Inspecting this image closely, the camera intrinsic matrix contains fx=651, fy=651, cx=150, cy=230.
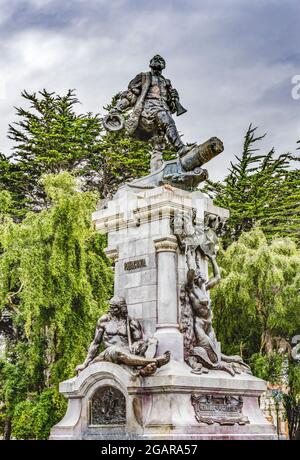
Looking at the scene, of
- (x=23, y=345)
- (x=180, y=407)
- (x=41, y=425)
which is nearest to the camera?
(x=180, y=407)

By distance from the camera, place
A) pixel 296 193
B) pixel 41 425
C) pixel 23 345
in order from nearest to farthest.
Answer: pixel 41 425
pixel 23 345
pixel 296 193

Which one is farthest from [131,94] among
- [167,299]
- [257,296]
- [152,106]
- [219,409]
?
[257,296]

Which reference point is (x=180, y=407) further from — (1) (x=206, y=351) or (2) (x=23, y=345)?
(2) (x=23, y=345)

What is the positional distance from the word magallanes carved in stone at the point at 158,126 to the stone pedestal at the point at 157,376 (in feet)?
1.25

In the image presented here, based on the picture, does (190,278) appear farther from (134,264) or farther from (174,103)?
(174,103)

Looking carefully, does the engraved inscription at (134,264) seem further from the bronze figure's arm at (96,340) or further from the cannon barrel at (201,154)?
the cannon barrel at (201,154)

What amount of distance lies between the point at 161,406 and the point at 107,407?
0.85 m

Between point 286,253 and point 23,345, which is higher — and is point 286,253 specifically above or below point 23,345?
above

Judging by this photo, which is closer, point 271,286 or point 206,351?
point 206,351

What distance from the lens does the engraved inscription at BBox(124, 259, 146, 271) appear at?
1033cm

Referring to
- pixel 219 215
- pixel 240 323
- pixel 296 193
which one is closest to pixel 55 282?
pixel 240 323

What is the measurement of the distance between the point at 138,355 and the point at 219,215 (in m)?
3.00

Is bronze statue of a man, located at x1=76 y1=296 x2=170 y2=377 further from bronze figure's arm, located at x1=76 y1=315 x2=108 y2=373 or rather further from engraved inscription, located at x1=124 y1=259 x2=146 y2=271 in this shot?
engraved inscription, located at x1=124 y1=259 x2=146 y2=271

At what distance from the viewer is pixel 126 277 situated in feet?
34.6
